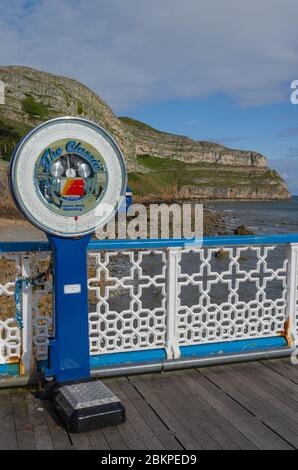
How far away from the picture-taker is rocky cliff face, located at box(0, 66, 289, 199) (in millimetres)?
90562

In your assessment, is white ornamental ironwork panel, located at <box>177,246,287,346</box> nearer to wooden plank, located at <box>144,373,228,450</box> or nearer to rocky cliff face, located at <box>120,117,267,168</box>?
wooden plank, located at <box>144,373,228,450</box>

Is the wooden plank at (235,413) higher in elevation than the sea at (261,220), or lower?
higher

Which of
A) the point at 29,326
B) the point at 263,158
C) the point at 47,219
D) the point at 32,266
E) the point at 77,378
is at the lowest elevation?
the point at 77,378

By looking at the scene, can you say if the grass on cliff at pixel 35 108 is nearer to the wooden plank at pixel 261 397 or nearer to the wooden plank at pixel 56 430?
the wooden plank at pixel 261 397

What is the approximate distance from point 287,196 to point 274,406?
576ft

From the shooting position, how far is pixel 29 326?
3.53 metres

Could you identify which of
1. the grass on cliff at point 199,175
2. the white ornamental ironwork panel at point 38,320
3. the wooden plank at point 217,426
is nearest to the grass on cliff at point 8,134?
the white ornamental ironwork panel at point 38,320

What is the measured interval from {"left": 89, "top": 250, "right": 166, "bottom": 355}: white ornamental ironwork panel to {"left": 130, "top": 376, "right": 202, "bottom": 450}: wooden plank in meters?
0.38

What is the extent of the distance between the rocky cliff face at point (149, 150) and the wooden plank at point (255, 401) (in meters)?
51.5

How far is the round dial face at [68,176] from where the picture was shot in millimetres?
2963

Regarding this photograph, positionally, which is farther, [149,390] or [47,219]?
[149,390]

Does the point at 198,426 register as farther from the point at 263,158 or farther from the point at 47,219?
the point at 263,158

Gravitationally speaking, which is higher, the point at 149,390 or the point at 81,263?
the point at 81,263

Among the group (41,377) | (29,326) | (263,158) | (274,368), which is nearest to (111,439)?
(41,377)
